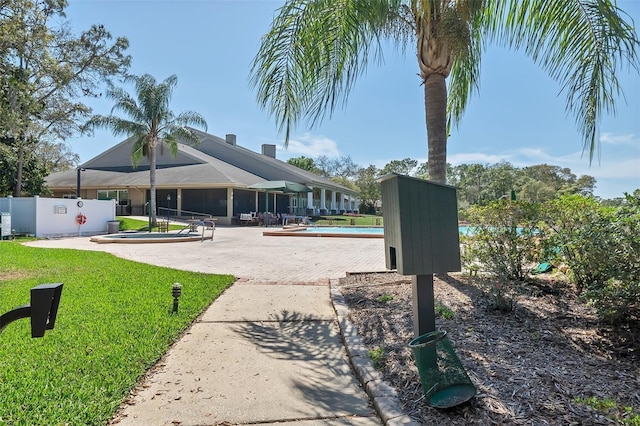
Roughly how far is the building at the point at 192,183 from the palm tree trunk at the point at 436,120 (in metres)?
20.8

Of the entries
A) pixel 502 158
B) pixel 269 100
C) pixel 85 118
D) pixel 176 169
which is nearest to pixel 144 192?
pixel 176 169

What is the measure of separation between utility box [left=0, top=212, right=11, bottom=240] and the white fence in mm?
1073

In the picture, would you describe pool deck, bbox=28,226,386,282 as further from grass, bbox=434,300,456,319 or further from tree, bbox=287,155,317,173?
tree, bbox=287,155,317,173

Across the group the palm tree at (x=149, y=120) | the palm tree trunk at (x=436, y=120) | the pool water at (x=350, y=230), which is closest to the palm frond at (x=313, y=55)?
the palm tree trunk at (x=436, y=120)

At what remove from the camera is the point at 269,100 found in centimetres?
515

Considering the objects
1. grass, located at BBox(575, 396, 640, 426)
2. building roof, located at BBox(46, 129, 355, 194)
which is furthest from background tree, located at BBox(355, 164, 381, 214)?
grass, located at BBox(575, 396, 640, 426)

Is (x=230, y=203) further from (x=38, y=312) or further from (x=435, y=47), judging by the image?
(x=38, y=312)

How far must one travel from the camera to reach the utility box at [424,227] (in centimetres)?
265

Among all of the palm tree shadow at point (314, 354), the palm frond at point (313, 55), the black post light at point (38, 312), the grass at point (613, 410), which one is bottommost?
the palm tree shadow at point (314, 354)

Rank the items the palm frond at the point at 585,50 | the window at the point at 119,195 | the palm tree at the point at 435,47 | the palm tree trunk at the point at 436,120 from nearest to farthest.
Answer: the palm frond at the point at 585,50, the palm tree at the point at 435,47, the palm tree trunk at the point at 436,120, the window at the point at 119,195

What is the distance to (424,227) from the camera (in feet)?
8.81

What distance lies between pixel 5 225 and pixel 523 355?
19162 millimetres

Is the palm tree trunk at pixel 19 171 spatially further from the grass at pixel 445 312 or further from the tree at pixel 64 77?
the grass at pixel 445 312

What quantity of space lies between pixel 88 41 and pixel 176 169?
33.6 feet
